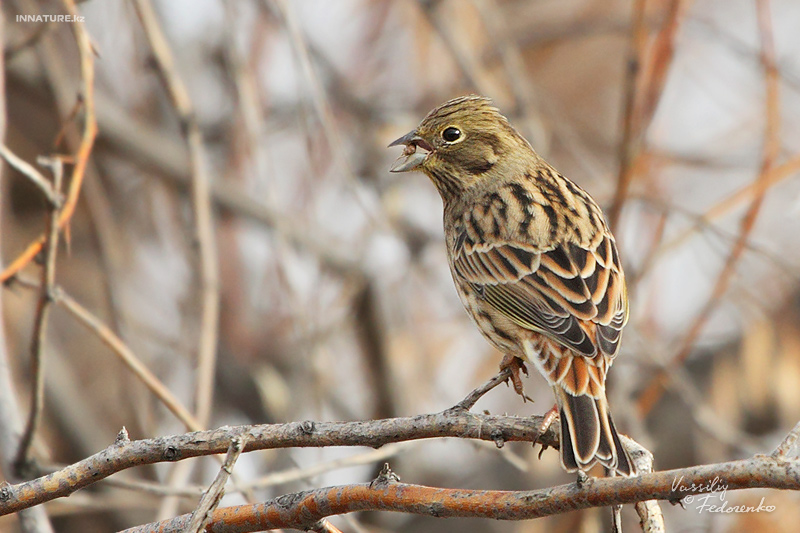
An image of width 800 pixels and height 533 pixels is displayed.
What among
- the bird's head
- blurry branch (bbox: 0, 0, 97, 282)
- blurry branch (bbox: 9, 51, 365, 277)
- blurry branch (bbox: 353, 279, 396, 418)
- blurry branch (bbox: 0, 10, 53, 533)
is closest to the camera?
blurry branch (bbox: 0, 10, 53, 533)

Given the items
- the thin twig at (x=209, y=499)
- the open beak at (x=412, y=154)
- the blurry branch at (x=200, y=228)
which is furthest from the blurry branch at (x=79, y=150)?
the thin twig at (x=209, y=499)

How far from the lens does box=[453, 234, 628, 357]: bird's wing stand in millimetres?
3494

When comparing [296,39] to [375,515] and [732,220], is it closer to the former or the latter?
[375,515]

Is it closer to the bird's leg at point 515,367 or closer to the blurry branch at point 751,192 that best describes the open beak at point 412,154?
the bird's leg at point 515,367

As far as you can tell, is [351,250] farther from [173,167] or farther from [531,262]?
[531,262]

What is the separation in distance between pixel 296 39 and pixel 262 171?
64 centimetres

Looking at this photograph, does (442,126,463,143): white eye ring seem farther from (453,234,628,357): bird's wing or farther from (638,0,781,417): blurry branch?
(638,0,781,417): blurry branch

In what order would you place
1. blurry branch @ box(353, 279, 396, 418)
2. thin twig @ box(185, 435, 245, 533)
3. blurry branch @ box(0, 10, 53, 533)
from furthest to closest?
1. blurry branch @ box(353, 279, 396, 418)
2. blurry branch @ box(0, 10, 53, 533)
3. thin twig @ box(185, 435, 245, 533)

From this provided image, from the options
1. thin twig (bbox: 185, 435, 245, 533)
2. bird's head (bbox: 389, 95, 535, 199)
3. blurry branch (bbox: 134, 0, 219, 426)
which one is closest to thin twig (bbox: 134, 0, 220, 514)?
blurry branch (bbox: 134, 0, 219, 426)

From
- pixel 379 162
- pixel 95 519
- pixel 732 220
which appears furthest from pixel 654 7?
pixel 95 519

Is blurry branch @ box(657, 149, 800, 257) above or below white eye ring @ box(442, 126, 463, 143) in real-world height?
above

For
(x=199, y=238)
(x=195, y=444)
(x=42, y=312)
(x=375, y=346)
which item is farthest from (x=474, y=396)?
(x=375, y=346)

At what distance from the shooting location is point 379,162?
20.9ft

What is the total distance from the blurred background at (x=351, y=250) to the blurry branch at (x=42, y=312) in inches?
65.4
